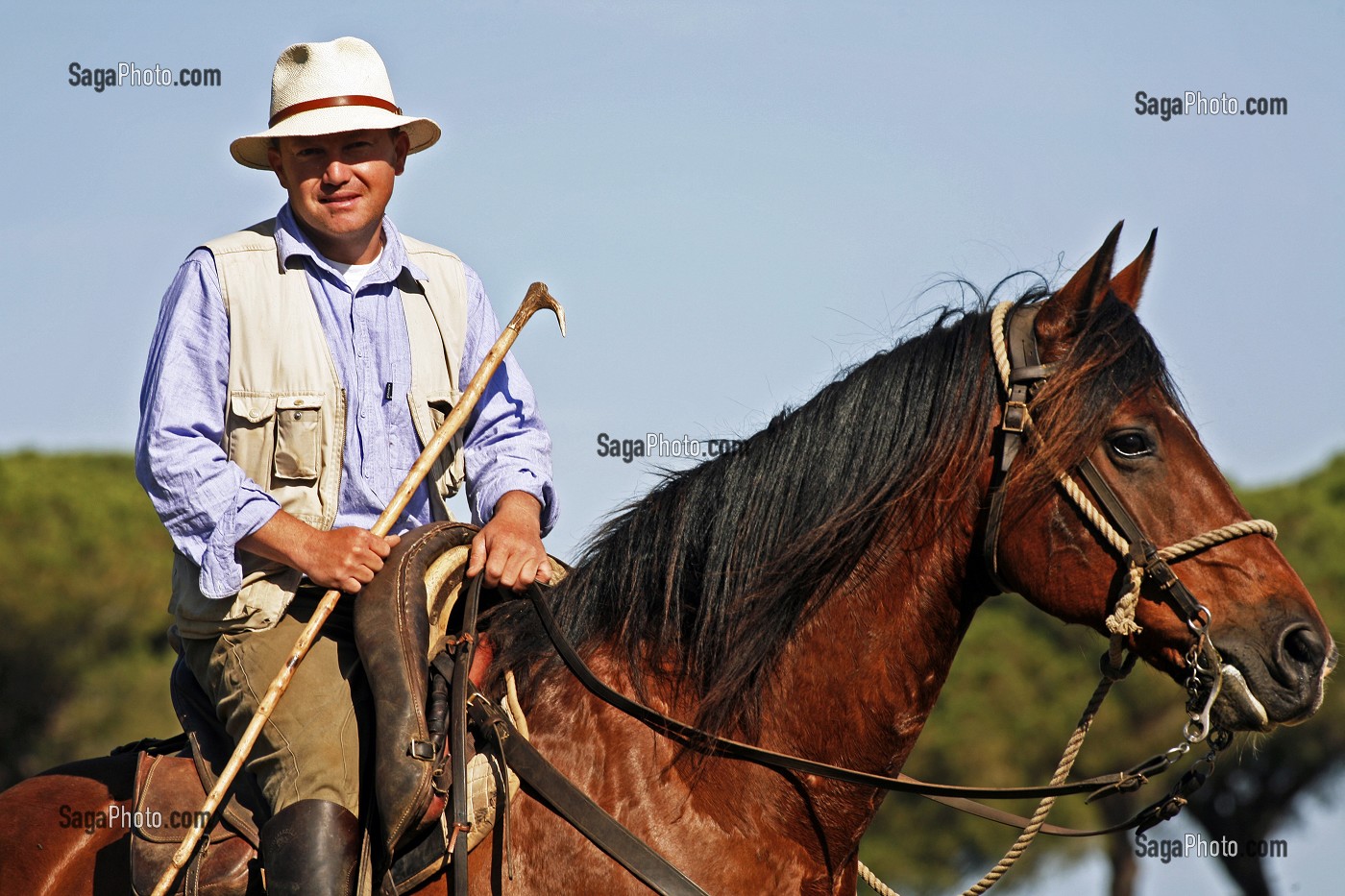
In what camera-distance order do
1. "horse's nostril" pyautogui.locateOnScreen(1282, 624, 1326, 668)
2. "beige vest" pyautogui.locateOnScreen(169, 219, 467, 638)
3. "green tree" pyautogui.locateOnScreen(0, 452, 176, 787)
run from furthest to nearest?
"green tree" pyautogui.locateOnScreen(0, 452, 176, 787) → "beige vest" pyautogui.locateOnScreen(169, 219, 467, 638) → "horse's nostril" pyautogui.locateOnScreen(1282, 624, 1326, 668)

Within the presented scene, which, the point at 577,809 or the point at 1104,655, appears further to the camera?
the point at 1104,655

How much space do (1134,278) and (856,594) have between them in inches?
51.9

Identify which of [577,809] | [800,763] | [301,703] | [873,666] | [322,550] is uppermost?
[322,550]

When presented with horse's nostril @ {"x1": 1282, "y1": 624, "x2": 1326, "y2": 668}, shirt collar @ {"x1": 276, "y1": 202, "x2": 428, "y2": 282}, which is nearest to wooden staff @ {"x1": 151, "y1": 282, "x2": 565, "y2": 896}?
shirt collar @ {"x1": 276, "y1": 202, "x2": 428, "y2": 282}

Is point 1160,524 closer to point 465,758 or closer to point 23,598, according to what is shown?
point 465,758

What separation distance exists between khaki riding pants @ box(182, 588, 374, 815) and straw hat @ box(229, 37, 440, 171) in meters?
1.54

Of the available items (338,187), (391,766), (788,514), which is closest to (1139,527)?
(788,514)

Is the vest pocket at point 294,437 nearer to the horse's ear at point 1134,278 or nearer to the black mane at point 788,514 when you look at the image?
the black mane at point 788,514

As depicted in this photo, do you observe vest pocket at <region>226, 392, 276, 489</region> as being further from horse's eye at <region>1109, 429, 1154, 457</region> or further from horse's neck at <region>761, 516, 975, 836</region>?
horse's eye at <region>1109, 429, 1154, 457</region>

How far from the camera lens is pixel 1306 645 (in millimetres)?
3602

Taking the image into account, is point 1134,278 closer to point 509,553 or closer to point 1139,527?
point 1139,527

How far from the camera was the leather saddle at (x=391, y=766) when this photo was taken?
370 cm

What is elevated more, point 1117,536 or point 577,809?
point 1117,536

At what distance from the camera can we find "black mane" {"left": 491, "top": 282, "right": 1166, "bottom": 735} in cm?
395
